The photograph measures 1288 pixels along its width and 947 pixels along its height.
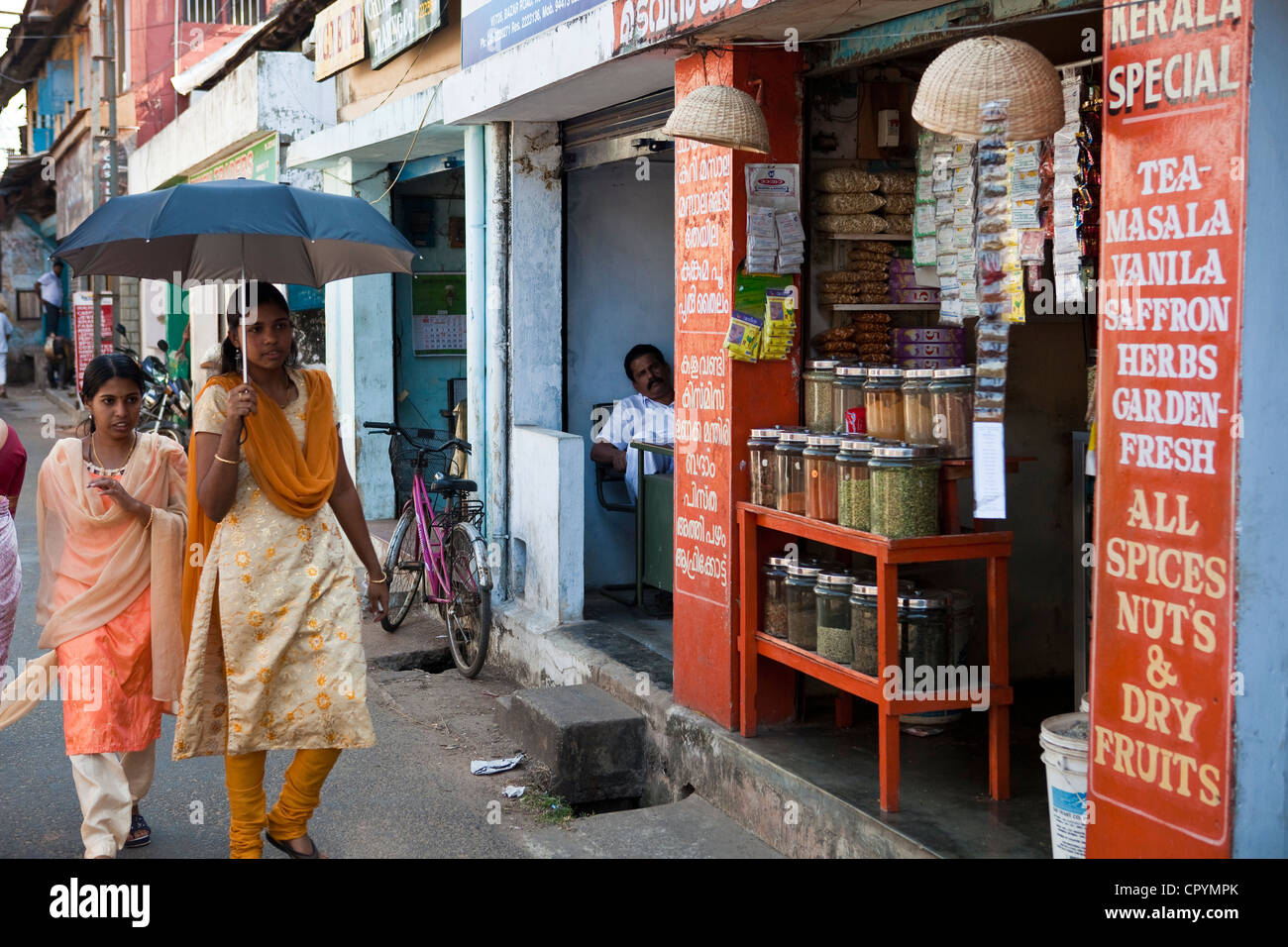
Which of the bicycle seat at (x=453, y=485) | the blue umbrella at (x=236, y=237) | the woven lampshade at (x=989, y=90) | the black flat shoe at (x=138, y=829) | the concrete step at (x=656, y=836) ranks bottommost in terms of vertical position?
the concrete step at (x=656, y=836)

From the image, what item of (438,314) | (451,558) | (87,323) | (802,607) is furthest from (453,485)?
(87,323)

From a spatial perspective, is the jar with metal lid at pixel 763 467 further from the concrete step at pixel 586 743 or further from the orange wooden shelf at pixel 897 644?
the concrete step at pixel 586 743

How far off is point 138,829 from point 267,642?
1202 mm

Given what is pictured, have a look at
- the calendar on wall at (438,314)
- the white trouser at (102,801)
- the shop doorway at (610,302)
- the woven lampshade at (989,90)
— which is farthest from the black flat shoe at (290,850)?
the calendar on wall at (438,314)

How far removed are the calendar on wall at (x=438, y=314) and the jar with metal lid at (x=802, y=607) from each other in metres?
6.68

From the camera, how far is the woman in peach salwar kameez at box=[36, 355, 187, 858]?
4.57m

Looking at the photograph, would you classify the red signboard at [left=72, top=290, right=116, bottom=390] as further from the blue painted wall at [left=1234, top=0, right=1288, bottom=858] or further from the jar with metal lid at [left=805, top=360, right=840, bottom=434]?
the blue painted wall at [left=1234, top=0, right=1288, bottom=858]

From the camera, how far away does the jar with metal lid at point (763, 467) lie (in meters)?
5.12

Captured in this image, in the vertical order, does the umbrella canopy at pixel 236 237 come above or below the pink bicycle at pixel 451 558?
above

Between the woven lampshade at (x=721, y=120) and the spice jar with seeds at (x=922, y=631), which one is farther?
the woven lampshade at (x=721, y=120)

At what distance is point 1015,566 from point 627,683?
1.85 m

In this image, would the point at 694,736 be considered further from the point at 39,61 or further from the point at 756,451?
the point at 39,61

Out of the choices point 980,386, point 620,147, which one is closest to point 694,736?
point 980,386

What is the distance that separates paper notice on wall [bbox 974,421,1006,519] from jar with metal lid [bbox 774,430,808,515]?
3.58 ft
